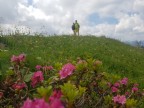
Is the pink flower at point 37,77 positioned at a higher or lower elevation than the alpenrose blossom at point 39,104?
lower

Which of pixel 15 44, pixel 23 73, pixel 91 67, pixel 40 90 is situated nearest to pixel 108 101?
pixel 91 67

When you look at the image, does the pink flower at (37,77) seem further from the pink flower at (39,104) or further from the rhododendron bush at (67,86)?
the pink flower at (39,104)

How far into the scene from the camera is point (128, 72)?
13.1 m

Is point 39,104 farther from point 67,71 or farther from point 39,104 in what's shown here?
point 67,71

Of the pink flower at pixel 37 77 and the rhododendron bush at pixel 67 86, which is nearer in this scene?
the rhododendron bush at pixel 67 86

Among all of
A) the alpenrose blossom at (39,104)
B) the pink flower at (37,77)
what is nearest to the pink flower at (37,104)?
the alpenrose blossom at (39,104)

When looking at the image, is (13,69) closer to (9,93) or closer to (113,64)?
(9,93)

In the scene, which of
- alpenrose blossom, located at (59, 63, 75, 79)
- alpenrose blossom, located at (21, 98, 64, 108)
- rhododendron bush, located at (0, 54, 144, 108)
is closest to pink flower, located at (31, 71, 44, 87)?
rhododendron bush, located at (0, 54, 144, 108)

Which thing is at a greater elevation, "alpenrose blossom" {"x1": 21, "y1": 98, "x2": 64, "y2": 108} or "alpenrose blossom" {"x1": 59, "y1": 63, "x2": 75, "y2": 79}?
"alpenrose blossom" {"x1": 21, "y1": 98, "x2": 64, "y2": 108}

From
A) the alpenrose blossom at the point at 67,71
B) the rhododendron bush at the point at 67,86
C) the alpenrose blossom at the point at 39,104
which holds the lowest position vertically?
the rhododendron bush at the point at 67,86

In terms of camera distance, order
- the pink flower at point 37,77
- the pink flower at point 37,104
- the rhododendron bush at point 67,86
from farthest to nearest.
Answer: the pink flower at point 37,77
the rhododendron bush at point 67,86
the pink flower at point 37,104

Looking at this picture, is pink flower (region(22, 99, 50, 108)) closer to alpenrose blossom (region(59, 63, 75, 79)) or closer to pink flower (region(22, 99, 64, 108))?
pink flower (region(22, 99, 64, 108))

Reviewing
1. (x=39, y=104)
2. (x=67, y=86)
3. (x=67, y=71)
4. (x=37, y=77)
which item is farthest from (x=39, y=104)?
(x=37, y=77)

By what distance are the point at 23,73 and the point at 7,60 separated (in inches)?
154
